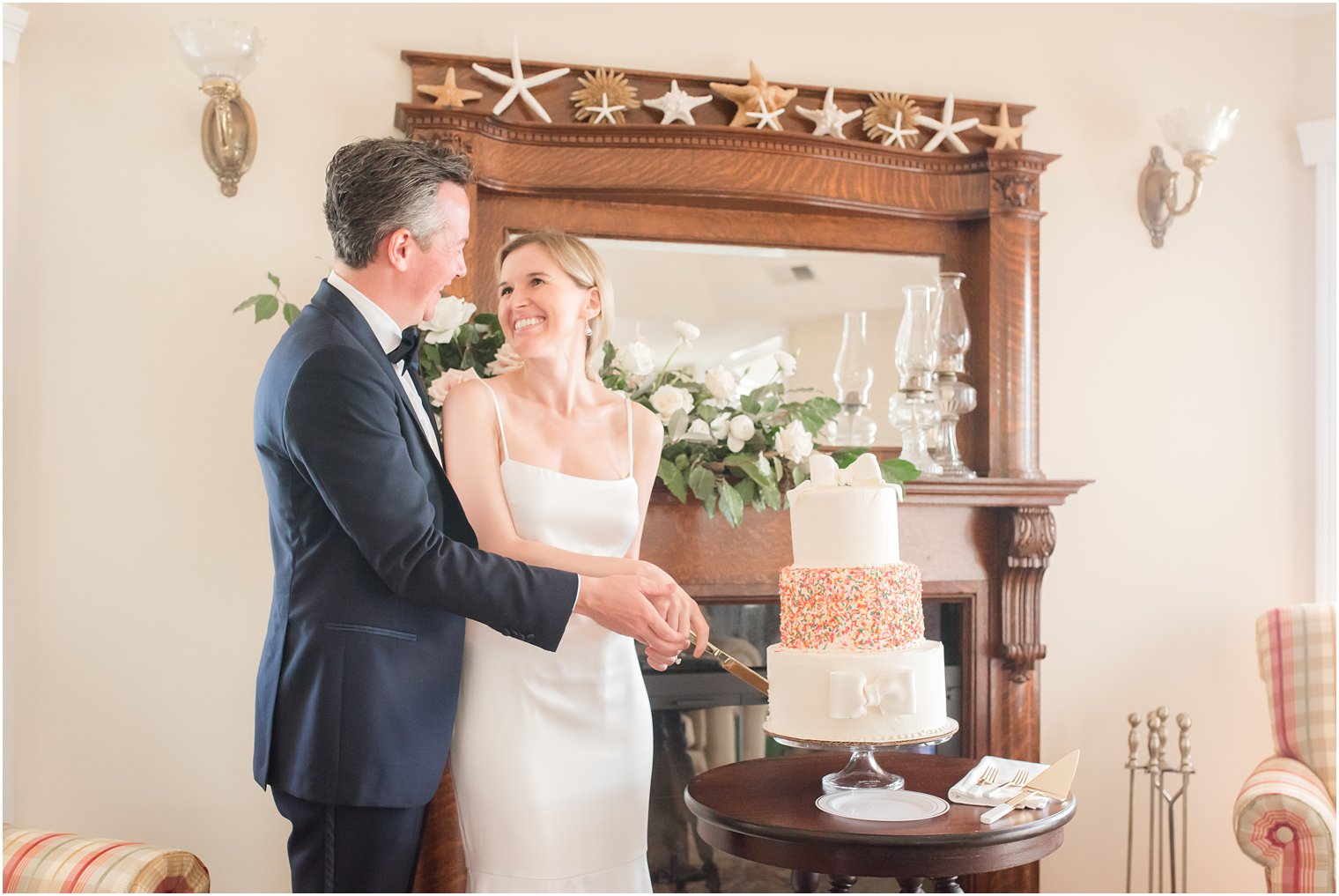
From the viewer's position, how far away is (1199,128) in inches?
126

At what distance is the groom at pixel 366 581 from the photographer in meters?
1.68

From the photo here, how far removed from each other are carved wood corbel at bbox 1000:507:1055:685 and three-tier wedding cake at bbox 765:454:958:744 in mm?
1214

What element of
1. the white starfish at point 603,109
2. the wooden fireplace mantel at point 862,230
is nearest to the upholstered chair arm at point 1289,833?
the wooden fireplace mantel at point 862,230

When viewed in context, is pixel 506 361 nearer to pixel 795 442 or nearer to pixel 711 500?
pixel 711 500

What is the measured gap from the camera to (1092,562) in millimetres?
3375

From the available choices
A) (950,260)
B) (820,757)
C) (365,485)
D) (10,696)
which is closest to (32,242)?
(10,696)

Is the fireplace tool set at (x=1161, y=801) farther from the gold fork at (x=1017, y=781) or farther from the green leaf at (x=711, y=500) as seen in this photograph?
the green leaf at (x=711, y=500)

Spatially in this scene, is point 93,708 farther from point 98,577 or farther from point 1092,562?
point 1092,562

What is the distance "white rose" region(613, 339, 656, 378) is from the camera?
8.42 feet

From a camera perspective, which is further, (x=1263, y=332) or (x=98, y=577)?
(x=1263, y=332)

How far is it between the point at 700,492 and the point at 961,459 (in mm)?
991

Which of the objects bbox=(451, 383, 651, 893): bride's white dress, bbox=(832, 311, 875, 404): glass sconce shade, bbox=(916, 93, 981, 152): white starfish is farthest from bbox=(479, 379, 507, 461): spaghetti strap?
bbox=(916, 93, 981, 152): white starfish

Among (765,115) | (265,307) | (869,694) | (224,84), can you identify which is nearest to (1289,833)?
(869,694)

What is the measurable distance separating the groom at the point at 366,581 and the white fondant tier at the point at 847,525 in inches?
12.6
